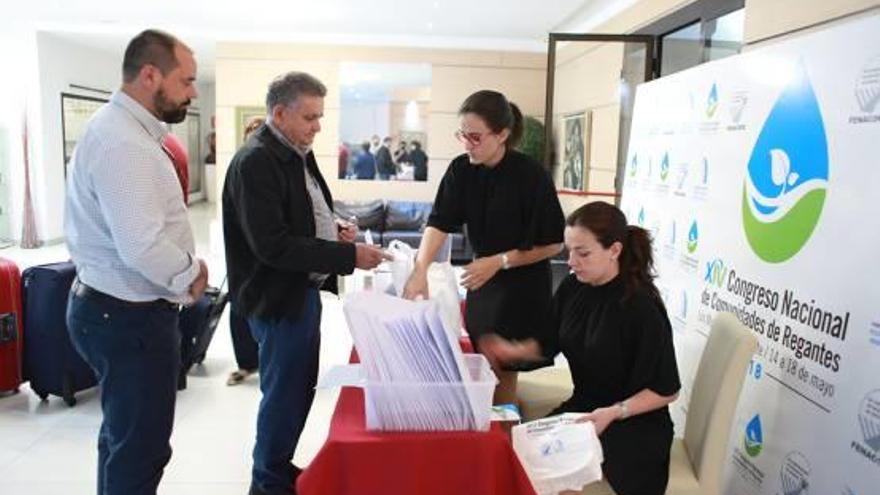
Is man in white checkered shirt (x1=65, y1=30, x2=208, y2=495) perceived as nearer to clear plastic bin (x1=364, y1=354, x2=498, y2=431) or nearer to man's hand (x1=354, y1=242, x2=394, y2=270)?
man's hand (x1=354, y1=242, x2=394, y2=270)

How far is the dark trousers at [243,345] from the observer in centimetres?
380

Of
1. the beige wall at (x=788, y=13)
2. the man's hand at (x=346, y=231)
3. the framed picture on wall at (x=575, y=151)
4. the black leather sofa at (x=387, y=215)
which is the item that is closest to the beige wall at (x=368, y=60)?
the black leather sofa at (x=387, y=215)

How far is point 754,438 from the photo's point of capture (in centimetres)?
224

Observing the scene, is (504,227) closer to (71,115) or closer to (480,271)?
(480,271)

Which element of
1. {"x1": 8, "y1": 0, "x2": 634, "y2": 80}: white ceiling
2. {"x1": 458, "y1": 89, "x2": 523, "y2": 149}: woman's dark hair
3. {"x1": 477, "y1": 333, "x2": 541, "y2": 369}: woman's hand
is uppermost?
{"x1": 8, "y1": 0, "x2": 634, "y2": 80}: white ceiling

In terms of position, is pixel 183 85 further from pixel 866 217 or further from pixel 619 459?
pixel 866 217

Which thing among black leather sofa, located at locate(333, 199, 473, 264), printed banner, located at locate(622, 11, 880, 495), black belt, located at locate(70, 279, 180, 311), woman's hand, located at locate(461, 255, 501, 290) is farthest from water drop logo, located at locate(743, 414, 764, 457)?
black leather sofa, located at locate(333, 199, 473, 264)

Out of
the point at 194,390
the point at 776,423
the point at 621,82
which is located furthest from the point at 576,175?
the point at 776,423

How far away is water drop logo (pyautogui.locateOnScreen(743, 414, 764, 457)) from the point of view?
2207mm

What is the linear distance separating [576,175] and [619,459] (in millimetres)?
5390

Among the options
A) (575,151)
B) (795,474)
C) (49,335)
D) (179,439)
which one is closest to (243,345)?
(179,439)

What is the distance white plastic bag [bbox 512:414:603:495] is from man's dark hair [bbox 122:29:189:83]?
1334mm

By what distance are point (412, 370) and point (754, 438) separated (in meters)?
1.43

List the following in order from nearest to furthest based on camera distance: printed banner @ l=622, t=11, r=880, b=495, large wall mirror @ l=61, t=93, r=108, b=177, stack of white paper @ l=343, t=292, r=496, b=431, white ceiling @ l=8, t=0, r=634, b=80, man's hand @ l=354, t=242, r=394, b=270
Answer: stack of white paper @ l=343, t=292, r=496, b=431, printed banner @ l=622, t=11, r=880, b=495, man's hand @ l=354, t=242, r=394, b=270, white ceiling @ l=8, t=0, r=634, b=80, large wall mirror @ l=61, t=93, r=108, b=177
